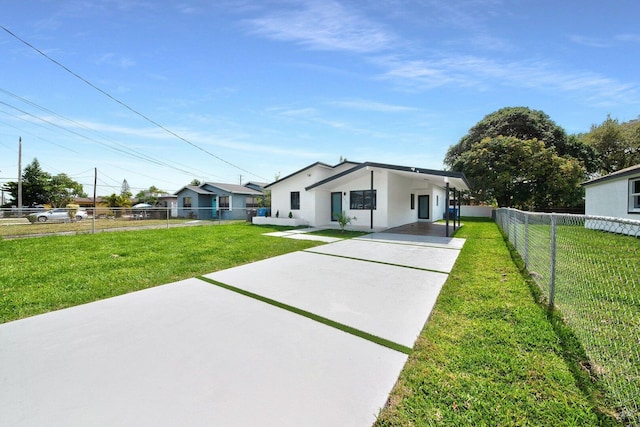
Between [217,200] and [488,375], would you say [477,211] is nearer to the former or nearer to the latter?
[217,200]

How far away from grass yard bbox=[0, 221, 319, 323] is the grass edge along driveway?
177 inches

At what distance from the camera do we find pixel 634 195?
10.3 m

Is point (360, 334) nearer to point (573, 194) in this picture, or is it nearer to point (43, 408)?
point (43, 408)

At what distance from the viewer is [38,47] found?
9422 millimetres

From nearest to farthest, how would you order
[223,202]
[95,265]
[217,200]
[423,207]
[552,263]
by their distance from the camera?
[552,263] → [95,265] → [423,207] → [223,202] → [217,200]

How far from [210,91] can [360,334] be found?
1460 centimetres

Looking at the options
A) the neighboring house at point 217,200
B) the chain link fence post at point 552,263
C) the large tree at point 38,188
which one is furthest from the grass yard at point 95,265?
the large tree at point 38,188

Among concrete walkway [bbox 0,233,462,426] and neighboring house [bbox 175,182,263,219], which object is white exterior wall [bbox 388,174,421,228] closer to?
concrete walkway [bbox 0,233,462,426]

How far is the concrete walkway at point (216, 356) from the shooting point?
71.2 inches

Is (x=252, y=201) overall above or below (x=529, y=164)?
below

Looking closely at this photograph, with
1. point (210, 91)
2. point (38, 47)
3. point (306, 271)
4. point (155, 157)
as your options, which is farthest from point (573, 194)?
point (155, 157)

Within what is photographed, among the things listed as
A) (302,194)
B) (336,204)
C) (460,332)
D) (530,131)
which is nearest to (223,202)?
(302,194)

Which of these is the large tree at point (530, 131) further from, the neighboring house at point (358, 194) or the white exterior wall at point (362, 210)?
the white exterior wall at point (362, 210)

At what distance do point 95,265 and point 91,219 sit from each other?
1697 cm
